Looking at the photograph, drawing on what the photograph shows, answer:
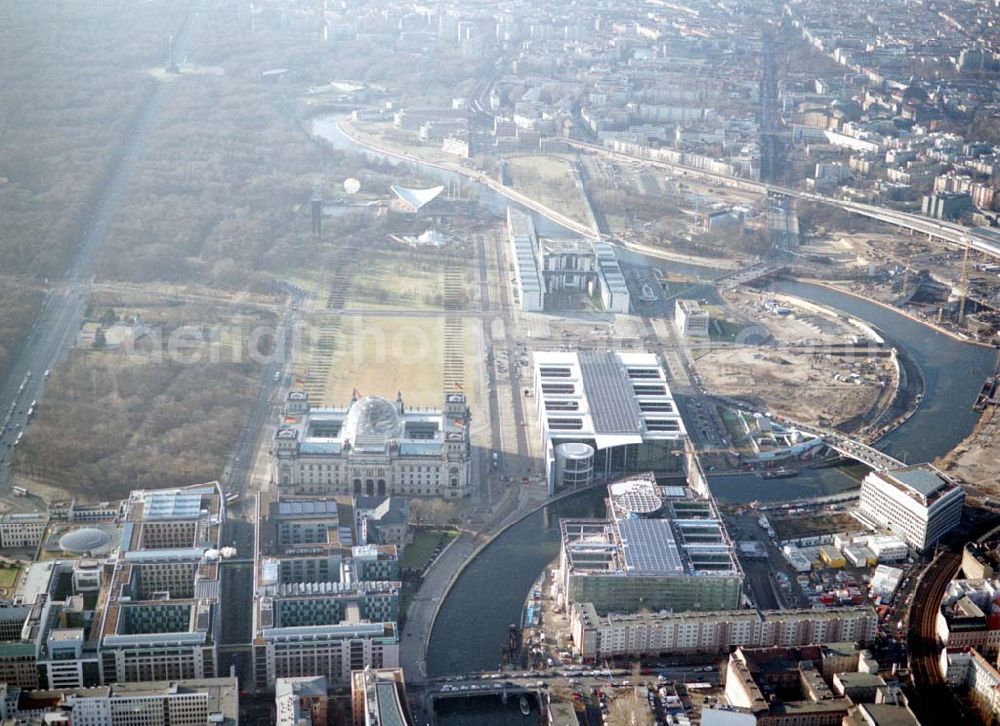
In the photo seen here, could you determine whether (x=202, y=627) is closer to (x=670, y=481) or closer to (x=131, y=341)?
(x=670, y=481)

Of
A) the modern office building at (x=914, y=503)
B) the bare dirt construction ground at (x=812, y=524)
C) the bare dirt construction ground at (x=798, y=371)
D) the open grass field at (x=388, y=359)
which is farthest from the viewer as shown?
the bare dirt construction ground at (x=798, y=371)

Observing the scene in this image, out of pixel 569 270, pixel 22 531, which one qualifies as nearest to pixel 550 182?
pixel 569 270

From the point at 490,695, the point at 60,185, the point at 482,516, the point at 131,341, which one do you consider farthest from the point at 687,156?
the point at 490,695

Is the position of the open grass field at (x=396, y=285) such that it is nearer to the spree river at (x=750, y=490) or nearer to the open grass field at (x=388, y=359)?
the open grass field at (x=388, y=359)

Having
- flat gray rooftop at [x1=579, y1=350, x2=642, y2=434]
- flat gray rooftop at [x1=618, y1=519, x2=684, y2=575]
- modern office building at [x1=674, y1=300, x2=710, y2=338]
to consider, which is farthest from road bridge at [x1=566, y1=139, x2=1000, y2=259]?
flat gray rooftop at [x1=618, y1=519, x2=684, y2=575]

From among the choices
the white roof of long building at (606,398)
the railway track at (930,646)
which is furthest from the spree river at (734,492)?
the railway track at (930,646)
